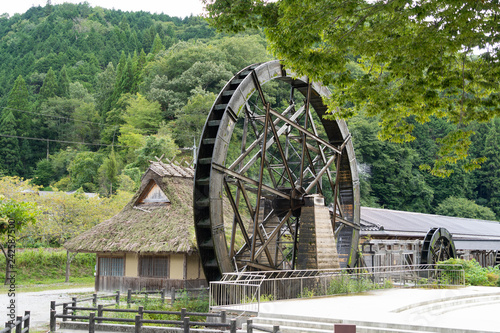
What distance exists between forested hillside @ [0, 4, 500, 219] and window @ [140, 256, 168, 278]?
67.4 feet

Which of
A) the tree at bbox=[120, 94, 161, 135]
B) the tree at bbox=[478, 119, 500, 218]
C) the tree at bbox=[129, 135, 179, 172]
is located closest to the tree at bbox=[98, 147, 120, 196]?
the tree at bbox=[120, 94, 161, 135]

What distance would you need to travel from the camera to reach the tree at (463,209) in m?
56.8

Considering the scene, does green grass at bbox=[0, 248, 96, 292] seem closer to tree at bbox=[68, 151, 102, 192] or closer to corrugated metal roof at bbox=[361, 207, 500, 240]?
corrugated metal roof at bbox=[361, 207, 500, 240]

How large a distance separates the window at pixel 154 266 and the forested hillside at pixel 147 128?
20553mm

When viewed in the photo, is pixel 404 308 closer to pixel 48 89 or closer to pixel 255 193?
pixel 255 193

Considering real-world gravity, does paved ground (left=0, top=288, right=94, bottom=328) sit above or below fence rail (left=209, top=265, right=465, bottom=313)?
below

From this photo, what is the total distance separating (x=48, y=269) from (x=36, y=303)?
13613 mm

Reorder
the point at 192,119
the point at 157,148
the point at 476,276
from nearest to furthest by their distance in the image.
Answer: the point at 476,276, the point at 157,148, the point at 192,119

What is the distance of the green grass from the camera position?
104 ft

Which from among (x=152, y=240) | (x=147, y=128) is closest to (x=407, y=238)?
(x=152, y=240)

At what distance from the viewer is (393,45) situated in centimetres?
1045

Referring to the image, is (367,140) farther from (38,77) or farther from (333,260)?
(38,77)

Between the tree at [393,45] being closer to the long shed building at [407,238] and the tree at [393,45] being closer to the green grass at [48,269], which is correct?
the long shed building at [407,238]

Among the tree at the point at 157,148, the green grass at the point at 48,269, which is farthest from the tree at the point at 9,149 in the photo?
the green grass at the point at 48,269
